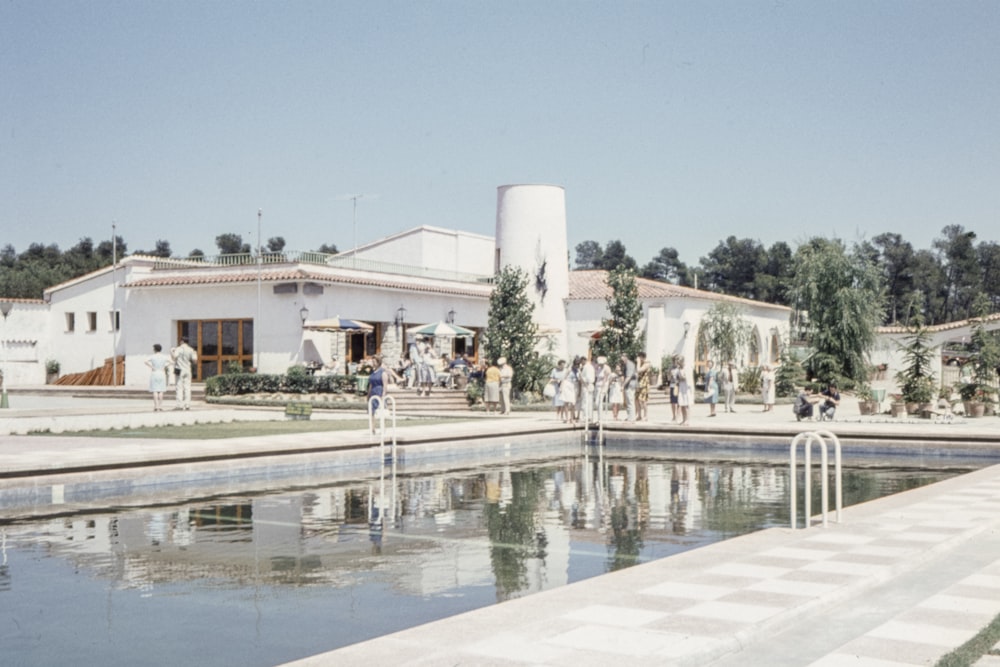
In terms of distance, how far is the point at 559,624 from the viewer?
17.2ft

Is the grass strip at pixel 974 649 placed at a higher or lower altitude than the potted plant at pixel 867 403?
lower

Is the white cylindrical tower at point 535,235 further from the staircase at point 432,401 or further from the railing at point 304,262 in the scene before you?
the staircase at point 432,401

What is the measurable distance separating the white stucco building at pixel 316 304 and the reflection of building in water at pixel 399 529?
17.9 metres

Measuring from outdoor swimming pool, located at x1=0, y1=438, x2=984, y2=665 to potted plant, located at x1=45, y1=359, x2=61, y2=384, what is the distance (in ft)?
88.3

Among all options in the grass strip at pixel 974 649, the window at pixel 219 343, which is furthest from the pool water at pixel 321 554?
the window at pixel 219 343

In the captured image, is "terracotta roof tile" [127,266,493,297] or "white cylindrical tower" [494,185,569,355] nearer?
"terracotta roof tile" [127,266,493,297]

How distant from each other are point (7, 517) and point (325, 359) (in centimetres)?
2091

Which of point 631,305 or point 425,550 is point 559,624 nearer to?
point 425,550

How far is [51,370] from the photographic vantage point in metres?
38.0

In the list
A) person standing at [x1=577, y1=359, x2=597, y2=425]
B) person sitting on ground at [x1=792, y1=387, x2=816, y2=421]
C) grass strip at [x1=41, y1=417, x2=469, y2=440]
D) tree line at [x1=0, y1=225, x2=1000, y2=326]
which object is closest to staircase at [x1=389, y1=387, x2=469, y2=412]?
grass strip at [x1=41, y1=417, x2=469, y2=440]

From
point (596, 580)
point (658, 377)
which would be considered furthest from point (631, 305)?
point (596, 580)

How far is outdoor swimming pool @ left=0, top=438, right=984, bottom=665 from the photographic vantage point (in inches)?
258

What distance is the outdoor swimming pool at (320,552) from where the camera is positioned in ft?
21.5

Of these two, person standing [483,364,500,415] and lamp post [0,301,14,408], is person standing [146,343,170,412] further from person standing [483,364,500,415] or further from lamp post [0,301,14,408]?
person standing [483,364,500,415]
